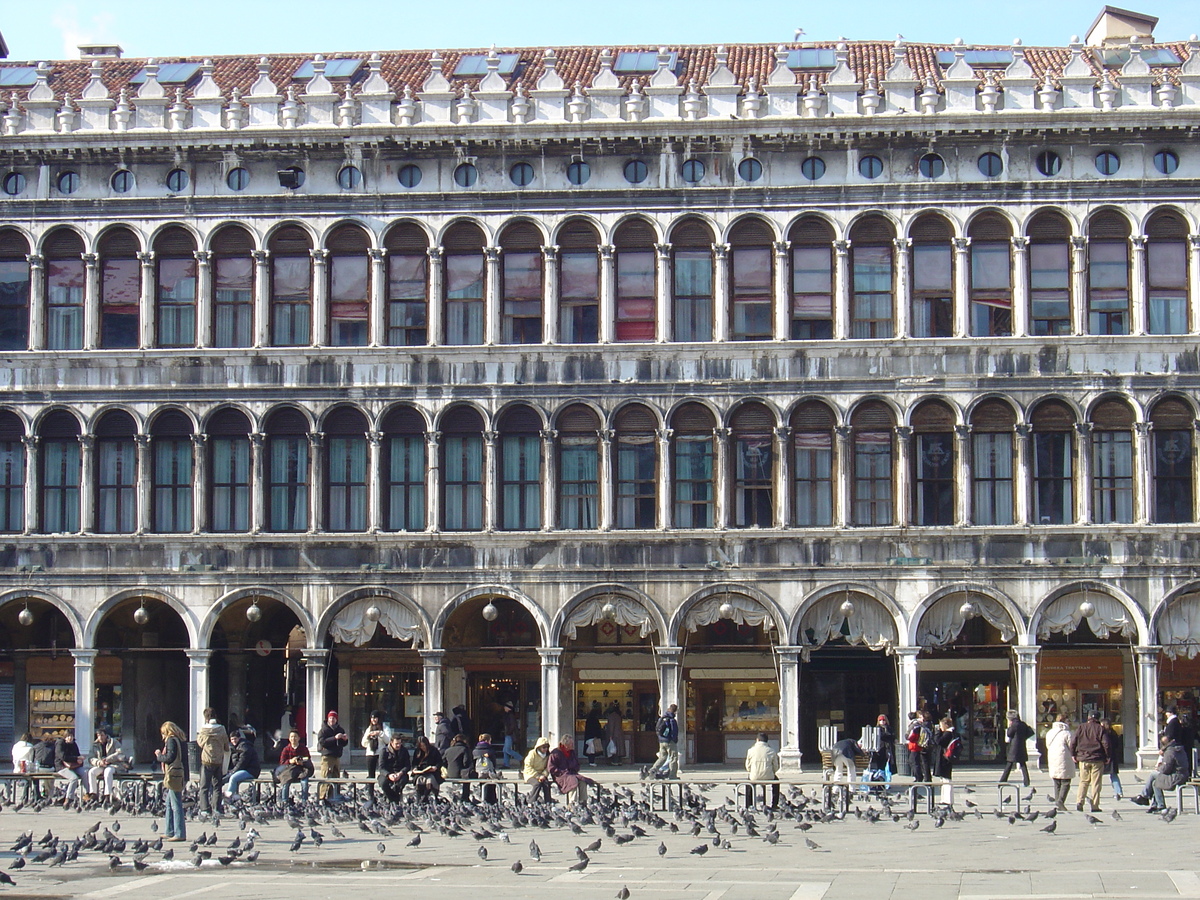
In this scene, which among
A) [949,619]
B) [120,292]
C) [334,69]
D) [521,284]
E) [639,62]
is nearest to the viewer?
[949,619]

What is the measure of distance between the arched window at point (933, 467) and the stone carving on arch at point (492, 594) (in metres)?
7.69

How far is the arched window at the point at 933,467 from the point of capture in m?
38.2

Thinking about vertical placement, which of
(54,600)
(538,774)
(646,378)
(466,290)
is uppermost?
(466,290)

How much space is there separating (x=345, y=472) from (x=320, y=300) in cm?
356

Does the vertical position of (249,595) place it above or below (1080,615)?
above

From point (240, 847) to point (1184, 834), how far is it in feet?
39.4

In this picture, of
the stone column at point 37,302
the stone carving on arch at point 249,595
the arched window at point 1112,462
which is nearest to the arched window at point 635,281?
the stone carving on arch at point 249,595

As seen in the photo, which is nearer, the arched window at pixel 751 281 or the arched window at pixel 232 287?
the arched window at pixel 751 281

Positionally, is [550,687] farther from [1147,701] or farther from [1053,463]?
[1147,701]

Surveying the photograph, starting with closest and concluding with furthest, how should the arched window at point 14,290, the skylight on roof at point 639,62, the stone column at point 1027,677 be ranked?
1. the stone column at point 1027,677
2. the arched window at point 14,290
3. the skylight on roof at point 639,62

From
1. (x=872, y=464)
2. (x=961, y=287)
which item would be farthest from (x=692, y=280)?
(x=961, y=287)

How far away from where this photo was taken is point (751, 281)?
3881cm

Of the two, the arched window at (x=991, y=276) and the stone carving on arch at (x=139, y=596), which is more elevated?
the arched window at (x=991, y=276)

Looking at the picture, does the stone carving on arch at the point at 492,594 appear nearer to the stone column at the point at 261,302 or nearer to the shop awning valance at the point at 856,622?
the shop awning valance at the point at 856,622
